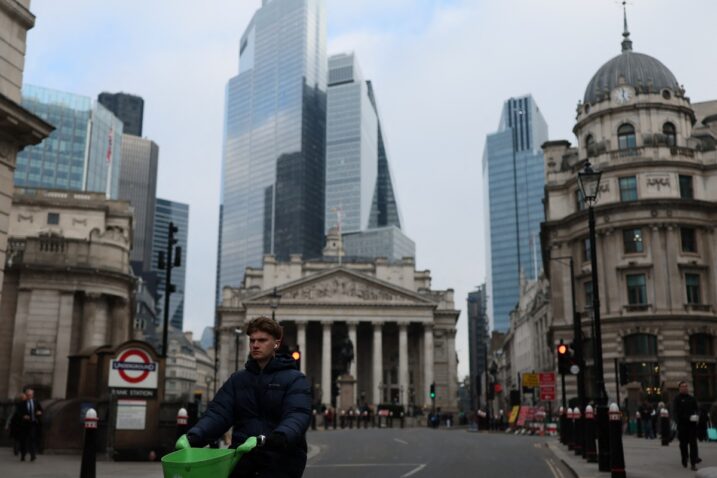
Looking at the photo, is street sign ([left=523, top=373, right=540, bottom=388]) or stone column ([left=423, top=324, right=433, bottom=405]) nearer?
street sign ([left=523, top=373, right=540, bottom=388])

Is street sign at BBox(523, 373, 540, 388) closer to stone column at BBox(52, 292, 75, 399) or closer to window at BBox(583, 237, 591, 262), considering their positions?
window at BBox(583, 237, 591, 262)

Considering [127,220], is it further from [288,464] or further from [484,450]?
[288,464]

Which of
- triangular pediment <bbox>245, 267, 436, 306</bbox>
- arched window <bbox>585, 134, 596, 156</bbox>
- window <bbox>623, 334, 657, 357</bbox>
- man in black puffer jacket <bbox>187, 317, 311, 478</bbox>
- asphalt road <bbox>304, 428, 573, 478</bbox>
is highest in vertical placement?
arched window <bbox>585, 134, 596, 156</bbox>

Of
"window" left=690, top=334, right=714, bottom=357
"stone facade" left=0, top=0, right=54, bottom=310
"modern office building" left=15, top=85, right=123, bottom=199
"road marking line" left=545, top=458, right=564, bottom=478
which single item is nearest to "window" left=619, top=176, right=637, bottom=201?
"window" left=690, top=334, right=714, bottom=357

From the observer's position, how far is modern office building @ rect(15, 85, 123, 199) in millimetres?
146500

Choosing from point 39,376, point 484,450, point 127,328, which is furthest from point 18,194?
point 484,450


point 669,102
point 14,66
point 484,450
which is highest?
point 669,102

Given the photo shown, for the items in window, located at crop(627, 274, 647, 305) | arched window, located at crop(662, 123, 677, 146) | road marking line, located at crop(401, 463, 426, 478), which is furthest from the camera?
arched window, located at crop(662, 123, 677, 146)

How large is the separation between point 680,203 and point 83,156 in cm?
12802

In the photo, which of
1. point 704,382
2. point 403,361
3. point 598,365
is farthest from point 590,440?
point 403,361

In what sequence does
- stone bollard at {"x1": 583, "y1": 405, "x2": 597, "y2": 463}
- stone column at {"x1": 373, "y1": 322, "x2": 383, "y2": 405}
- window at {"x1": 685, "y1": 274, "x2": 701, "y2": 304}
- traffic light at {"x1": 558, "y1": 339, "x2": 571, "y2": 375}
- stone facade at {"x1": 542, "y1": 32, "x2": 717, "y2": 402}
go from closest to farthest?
stone bollard at {"x1": 583, "y1": 405, "x2": 597, "y2": 463}
traffic light at {"x1": 558, "y1": 339, "x2": 571, "y2": 375}
stone facade at {"x1": 542, "y1": 32, "x2": 717, "y2": 402}
window at {"x1": 685, "y1": 274, "x2": 701, "y2": 304}
stone column at {"x1": 373, "y1": 322, "x2": 383, "y2": 405}

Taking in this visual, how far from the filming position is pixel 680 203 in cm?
5031

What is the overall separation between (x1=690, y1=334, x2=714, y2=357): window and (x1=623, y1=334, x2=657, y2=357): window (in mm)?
2400

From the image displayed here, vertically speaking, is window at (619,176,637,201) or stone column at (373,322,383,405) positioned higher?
window at (619,176,637,201)
